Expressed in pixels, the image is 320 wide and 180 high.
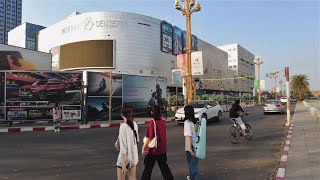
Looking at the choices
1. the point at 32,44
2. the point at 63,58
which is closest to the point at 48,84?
the point at 63,58

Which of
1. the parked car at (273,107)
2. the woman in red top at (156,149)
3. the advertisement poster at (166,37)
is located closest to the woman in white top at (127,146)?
the woman in red top at (156,149)

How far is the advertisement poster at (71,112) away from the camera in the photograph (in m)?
20.6

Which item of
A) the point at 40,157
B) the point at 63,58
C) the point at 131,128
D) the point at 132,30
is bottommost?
the point at 40,157

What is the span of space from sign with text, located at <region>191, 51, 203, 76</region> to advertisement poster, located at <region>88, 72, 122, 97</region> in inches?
256

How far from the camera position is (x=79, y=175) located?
7148 mm

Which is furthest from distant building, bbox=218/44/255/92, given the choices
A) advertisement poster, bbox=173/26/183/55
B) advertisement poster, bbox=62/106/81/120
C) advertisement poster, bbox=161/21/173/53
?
advertisement poster, bbox=62/106/81/120

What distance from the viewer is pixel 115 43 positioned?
74750 millimetres

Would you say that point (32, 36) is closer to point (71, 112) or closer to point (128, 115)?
point (71, 112)

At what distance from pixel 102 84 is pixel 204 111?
7.39 m

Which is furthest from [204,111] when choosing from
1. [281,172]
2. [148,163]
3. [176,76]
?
[148,163]

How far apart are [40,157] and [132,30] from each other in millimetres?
68175

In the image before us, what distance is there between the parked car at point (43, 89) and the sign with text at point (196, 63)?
35.4ft

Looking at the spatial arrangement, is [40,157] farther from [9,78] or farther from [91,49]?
[91,49]

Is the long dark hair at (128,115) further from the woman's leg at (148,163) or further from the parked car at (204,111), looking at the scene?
the parked car at (204,111)
